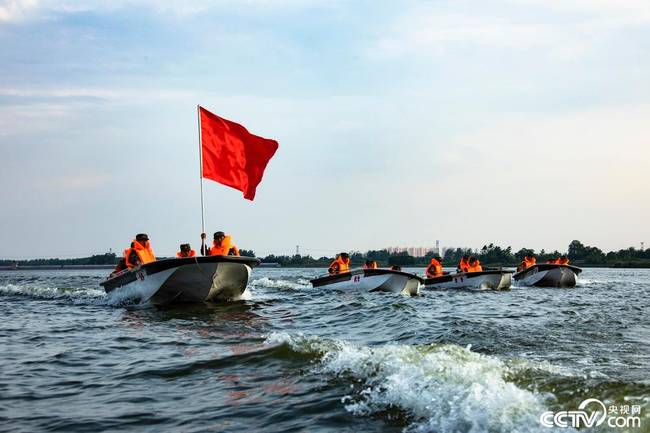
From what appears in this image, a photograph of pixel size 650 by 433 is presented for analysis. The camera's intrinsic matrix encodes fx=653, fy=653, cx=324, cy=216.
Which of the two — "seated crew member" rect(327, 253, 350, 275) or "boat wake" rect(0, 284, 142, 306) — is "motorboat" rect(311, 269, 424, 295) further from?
"boat wake" rect(0, 284, 142, 306)

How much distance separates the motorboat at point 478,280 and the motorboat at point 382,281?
153 inches

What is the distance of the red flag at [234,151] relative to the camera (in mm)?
17188

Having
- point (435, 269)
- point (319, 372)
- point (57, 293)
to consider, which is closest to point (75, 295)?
point (57, 293)

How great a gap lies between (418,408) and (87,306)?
1622 centimetres

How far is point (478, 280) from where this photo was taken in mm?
29328

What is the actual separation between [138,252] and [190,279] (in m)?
2.81

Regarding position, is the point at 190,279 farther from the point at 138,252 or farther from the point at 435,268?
the point at 435,268

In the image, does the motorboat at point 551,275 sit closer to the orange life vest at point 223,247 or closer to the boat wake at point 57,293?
the orange life vest at point 223,247

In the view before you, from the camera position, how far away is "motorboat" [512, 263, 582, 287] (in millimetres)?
33094

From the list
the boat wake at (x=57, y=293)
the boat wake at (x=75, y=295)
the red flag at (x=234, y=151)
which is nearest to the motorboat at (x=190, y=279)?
the boat wake at (x=75, y=295)

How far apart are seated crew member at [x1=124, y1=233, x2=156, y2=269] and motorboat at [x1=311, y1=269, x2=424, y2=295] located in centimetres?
898

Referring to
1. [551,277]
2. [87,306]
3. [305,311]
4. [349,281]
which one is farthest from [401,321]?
[551,277]

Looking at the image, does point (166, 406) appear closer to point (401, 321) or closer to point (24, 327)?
point (401, 321)

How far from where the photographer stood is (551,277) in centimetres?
3350
